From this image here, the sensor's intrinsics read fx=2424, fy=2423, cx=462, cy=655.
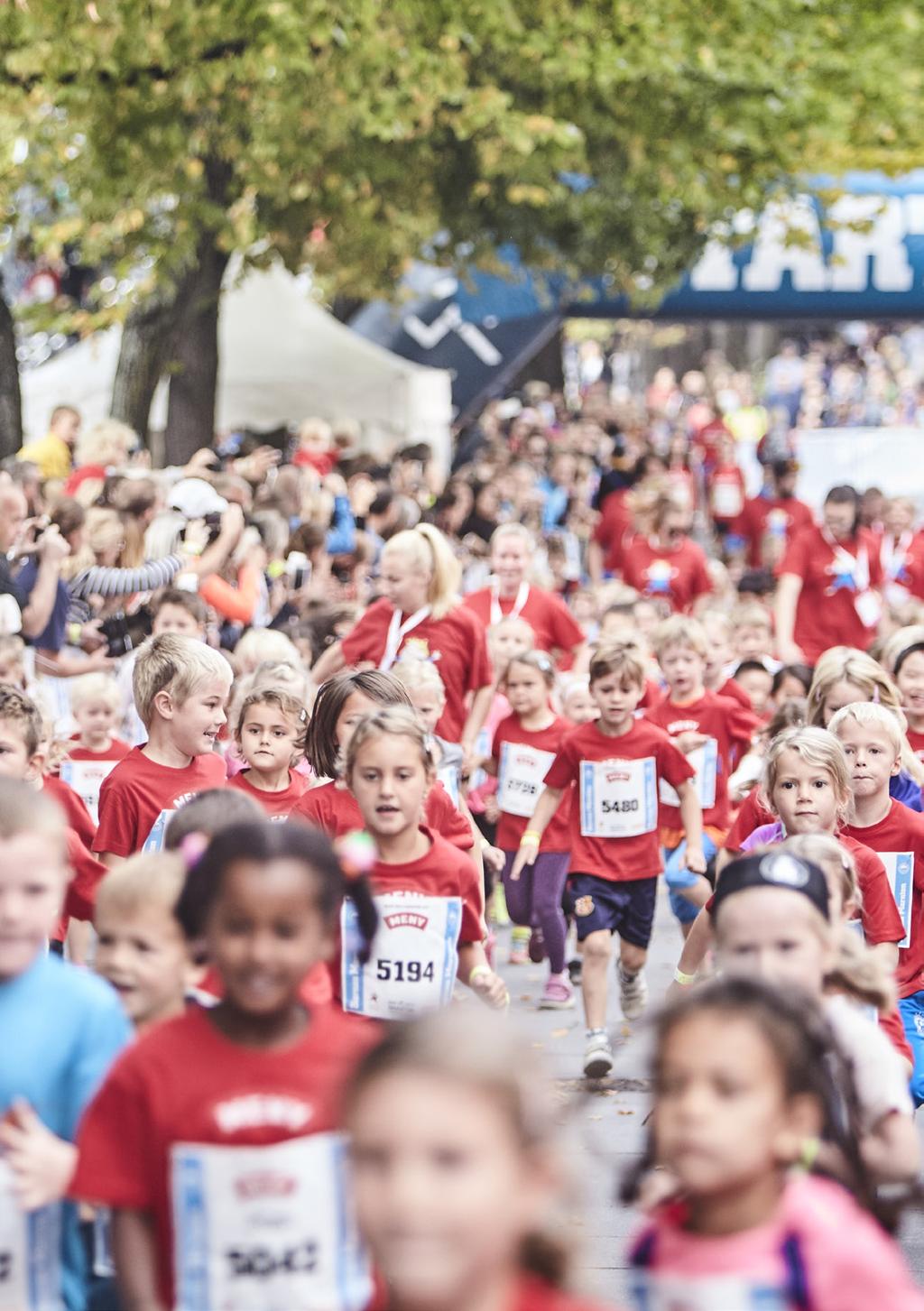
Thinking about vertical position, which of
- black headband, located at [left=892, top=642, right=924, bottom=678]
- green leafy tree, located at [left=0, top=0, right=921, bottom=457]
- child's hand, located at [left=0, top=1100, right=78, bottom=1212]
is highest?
green leafy tree, located at [left=0, top=0, right=921, bottom=457]

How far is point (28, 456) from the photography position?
48.7 feet

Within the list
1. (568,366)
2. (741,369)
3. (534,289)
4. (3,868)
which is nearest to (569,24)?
(534,289)

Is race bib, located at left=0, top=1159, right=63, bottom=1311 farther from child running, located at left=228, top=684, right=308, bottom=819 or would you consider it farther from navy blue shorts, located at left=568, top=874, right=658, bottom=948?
navy blue shorts, located at left=568, top=874, right=658, bottom=948

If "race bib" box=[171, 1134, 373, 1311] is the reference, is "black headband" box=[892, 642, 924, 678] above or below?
above

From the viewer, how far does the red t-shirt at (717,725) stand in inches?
391

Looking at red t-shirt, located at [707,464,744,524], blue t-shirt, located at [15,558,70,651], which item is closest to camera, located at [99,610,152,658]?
blue t-shirt, located at [15,558,70,651]

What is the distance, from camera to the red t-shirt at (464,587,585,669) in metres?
11.4

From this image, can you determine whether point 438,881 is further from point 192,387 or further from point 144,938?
point 192,387

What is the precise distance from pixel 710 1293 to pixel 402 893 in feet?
8.10

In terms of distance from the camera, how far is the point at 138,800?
256 inches

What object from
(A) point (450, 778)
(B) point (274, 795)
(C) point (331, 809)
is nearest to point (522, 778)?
(A) point (450, 778)

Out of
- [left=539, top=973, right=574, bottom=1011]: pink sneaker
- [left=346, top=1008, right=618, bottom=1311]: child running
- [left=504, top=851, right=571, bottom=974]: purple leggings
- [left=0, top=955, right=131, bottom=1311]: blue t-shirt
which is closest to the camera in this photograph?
[left=346, top=1008, right=618, bottom=1311]: child running

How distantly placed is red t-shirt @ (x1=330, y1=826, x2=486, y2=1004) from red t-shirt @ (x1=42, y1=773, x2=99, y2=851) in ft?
3.73

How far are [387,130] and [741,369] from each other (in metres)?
38.4
